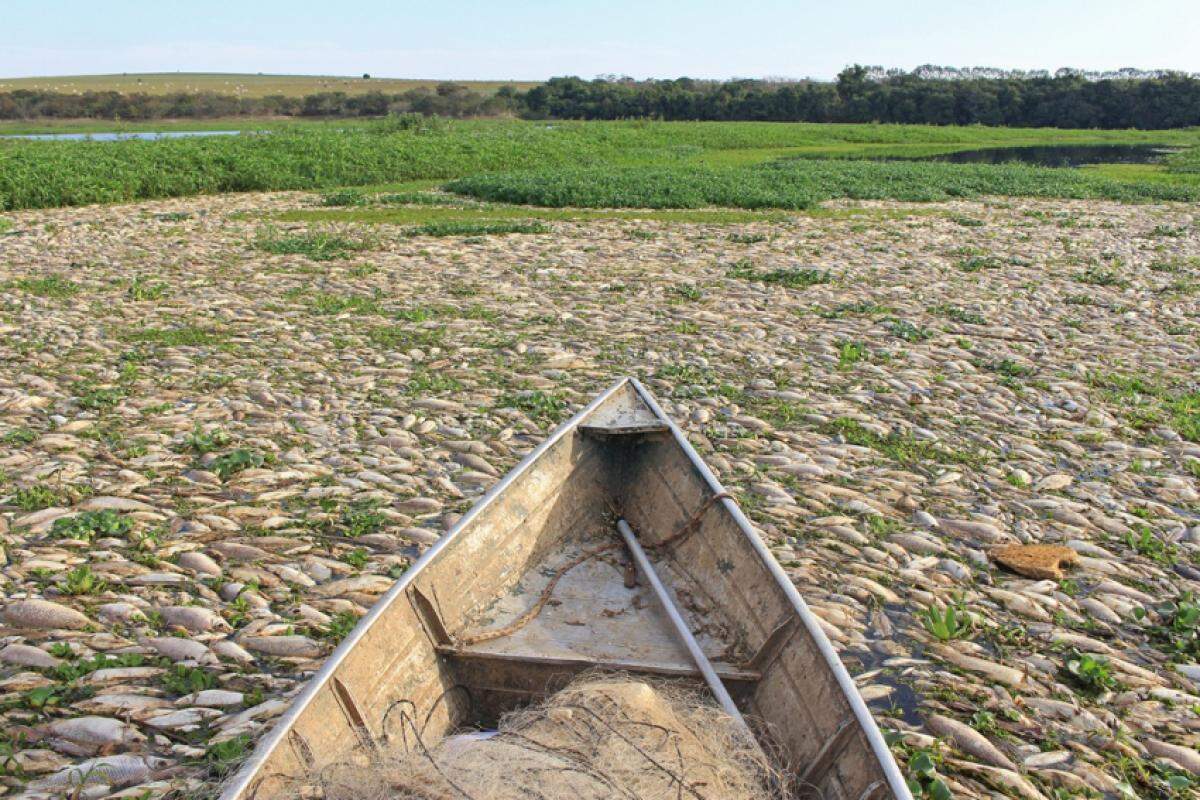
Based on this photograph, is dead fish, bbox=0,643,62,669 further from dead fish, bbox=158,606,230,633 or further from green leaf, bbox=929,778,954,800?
green leaf, bbox=929,778,954,800

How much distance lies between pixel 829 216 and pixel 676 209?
4301mm

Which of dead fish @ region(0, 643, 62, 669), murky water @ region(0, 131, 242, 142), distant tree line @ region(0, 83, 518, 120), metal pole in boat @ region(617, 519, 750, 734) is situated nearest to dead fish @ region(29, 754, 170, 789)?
dead fish @ region(0, 643, 62, 669)

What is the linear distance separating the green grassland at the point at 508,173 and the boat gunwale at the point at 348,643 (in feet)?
69.9

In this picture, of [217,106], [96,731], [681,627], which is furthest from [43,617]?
[217,106]

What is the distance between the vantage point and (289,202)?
27.2m

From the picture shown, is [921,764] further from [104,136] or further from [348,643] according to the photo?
[104,136]

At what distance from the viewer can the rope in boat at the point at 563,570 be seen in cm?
529

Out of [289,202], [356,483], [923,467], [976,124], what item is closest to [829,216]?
[289,202]

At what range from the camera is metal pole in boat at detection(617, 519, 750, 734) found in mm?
4629

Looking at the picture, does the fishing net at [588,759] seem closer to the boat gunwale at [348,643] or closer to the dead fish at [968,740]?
the boat gunwale at [348,643]

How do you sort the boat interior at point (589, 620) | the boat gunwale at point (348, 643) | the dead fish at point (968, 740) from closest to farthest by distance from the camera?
the boat gunwale at point (348, 643), the boat interior at point (589, 620), the dead fish at point (968, 740)

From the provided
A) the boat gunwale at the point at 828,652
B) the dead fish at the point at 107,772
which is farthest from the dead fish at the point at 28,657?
the boat gunwale at the point at 828,652

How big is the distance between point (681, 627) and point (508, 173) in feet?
94.6

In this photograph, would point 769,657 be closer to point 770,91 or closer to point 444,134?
point 444,134
